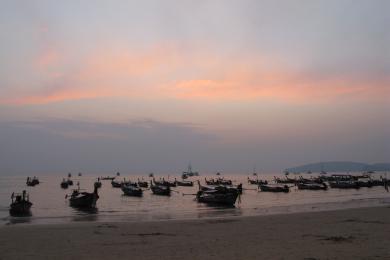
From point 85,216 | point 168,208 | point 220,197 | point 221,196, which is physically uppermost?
point 221,196

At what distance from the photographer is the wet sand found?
16.4 metres

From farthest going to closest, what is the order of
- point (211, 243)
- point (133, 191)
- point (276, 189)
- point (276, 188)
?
point (276, 188) < point (276, 189) < point (133, 191) < point (211, 243)

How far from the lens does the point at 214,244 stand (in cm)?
1914

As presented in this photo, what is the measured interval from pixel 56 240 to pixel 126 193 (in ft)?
208

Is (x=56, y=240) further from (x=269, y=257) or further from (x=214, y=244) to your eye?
(x=269, y=257)

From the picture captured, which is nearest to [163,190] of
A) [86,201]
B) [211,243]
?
[86,201]

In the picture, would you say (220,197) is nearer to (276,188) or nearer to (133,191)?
(133,191)

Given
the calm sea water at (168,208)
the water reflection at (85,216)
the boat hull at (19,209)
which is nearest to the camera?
the water reflection at (85,216)

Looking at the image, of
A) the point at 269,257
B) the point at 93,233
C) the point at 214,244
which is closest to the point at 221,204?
the point at 93,233

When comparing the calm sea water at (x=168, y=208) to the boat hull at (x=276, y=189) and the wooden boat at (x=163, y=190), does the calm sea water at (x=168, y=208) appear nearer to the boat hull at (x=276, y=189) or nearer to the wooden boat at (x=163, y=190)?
the wooden boat at (x=163, y=190)

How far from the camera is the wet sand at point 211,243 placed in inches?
646

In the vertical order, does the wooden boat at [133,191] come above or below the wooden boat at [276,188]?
above

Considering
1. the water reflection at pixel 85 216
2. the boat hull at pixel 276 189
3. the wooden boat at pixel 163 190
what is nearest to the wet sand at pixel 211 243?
the water reflection at pixel 85 216

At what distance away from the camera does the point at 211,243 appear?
64.1 ft
